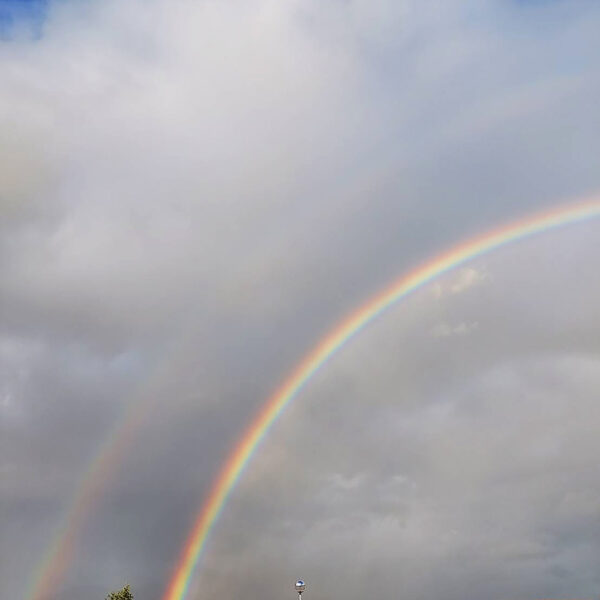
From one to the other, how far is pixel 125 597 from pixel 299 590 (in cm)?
7349

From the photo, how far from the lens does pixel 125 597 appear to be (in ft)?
358

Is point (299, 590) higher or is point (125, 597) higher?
point (125, 597)

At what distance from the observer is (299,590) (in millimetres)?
48281

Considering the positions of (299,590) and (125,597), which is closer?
(299,590)
